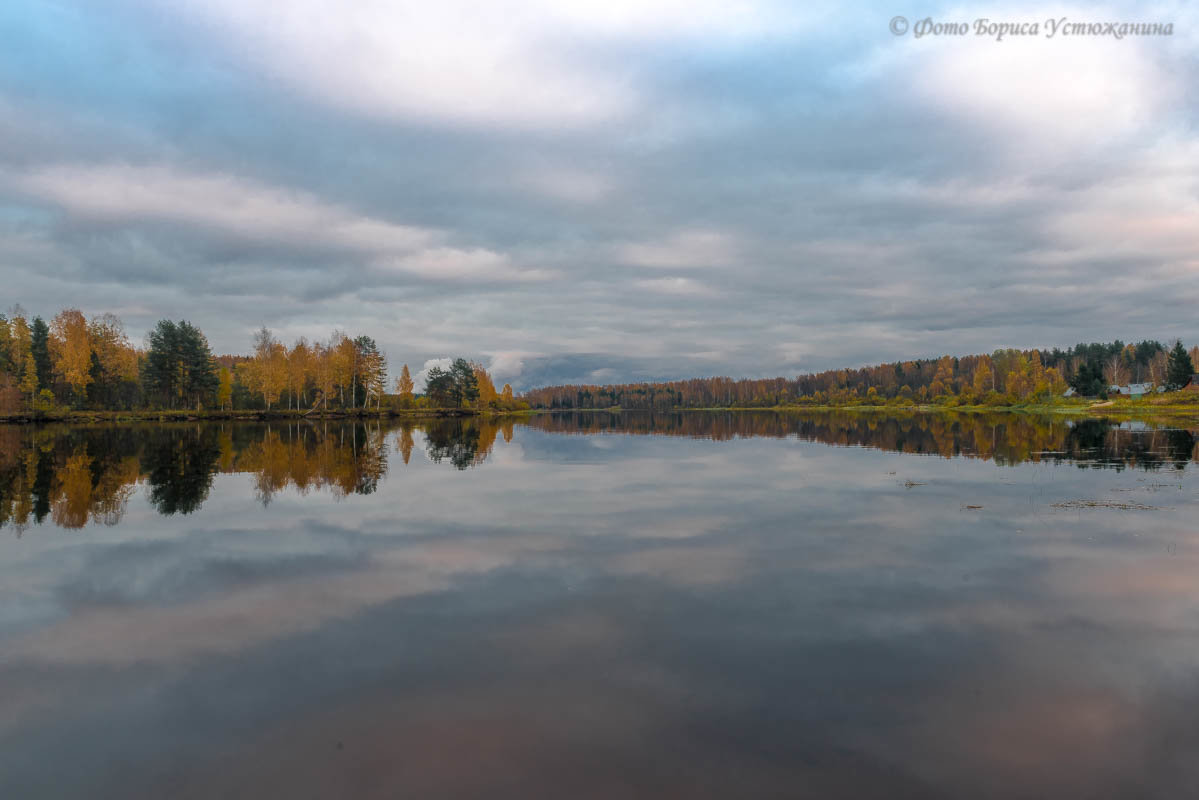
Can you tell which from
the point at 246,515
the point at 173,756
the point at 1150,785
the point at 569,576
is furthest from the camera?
the point at 246,515

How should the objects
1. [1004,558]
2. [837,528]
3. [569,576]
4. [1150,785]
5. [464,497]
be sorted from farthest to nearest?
[464,497] → [837,528] → [1004,558] → [569,576] → [1150,785]

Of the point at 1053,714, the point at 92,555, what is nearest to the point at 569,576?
the point at 1053,714

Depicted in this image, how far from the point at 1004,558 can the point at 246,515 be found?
21670mm

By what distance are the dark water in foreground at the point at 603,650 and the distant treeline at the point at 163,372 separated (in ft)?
357

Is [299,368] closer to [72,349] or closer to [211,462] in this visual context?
[72,349]

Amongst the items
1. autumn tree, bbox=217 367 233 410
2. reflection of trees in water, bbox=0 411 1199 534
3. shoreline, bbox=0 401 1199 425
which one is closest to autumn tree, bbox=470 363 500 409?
shoreline, bbox=0 401 1199 425

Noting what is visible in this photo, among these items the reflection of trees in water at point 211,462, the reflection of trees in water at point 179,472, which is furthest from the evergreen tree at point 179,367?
the reflection of trees in water at point 179,472

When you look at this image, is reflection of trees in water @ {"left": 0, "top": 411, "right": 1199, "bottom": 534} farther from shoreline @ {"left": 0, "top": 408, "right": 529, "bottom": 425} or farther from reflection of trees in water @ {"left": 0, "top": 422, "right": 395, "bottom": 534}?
shoreline @ {"left": 0, "top": 408, "right": 529, "bottom": 425}

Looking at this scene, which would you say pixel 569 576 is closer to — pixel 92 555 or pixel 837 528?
pixel 837 528

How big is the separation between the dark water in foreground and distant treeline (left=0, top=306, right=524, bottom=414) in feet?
357

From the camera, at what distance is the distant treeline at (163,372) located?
336 feet

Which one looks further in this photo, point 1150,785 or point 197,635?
point 197,635

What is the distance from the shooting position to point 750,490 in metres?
24.7

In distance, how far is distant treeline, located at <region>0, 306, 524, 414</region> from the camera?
336ft
